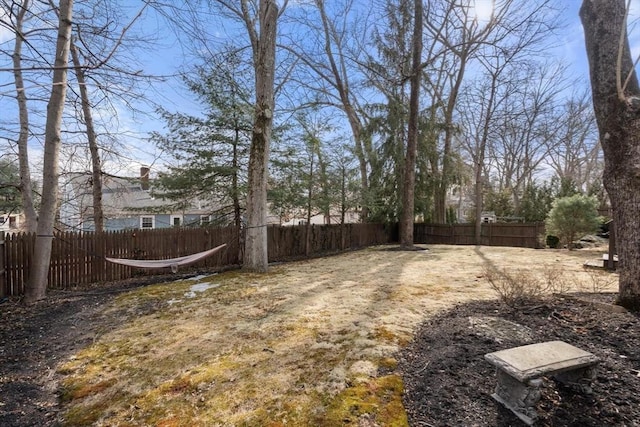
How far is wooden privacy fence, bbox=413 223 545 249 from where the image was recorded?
1208 centimetres

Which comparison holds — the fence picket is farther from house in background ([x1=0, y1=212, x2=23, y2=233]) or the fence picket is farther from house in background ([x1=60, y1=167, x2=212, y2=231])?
house in background ([x1=0, y1=212, x2=23, y2=233])

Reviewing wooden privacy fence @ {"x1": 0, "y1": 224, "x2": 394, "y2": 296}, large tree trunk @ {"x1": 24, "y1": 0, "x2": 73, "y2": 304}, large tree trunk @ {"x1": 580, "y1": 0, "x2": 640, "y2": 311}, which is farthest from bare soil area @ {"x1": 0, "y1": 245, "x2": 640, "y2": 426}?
wooden privacy fence @ {"x1": 0, "y1": 224, "x2": 394, "y2": 296}

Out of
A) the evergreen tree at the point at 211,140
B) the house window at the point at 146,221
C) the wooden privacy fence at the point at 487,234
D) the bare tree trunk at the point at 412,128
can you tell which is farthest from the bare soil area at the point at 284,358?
the house window at the point at 146,221

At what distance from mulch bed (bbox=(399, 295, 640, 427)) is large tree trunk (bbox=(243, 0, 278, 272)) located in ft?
13.4

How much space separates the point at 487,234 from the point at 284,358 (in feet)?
43.1

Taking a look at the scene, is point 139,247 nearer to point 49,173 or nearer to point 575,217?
point 49,173

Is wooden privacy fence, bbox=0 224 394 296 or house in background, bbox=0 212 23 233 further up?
house in background, bbox=0 212 23 233

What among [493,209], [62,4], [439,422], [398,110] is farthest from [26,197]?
[493,209]

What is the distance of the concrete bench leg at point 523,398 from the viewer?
5.20ft

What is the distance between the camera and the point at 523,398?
5.24 ft

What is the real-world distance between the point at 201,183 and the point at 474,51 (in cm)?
907

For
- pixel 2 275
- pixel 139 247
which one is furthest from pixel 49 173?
pixel 139 247

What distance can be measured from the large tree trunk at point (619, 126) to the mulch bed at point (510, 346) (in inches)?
21.3

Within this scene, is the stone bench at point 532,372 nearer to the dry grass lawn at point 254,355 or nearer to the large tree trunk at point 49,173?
the dry grass lawn at point 254,355
